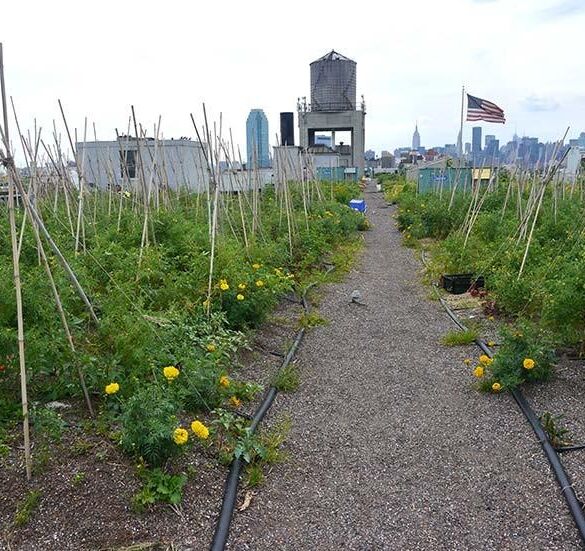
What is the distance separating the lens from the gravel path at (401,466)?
8.75 feet

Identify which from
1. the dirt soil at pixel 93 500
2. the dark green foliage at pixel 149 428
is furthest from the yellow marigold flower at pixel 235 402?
the dark green foliage at pixel 149 428

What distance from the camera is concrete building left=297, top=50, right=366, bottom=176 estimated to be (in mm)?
35125

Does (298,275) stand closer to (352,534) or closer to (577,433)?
(577,433)

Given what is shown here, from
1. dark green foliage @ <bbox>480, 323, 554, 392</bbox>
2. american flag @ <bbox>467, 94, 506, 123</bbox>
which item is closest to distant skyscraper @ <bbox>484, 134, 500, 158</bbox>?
american flag @ <bbox>467, 94, 506, 123</bbox>

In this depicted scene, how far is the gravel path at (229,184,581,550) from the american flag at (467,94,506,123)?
952cm

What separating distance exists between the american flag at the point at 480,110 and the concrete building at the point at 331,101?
22054mm

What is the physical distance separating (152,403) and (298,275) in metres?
5.60

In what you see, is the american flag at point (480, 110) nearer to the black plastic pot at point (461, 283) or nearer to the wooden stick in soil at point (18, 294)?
the black plastic pot at point (461, 283)

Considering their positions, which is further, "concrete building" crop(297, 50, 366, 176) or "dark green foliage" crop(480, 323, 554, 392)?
"concrete building" crop(297, 50, 366, 176)

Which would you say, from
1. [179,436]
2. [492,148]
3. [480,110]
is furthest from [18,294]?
[492,148]

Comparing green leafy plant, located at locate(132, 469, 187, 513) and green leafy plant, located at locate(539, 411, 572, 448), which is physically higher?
green leafy plant, located at locate(132, 469, 187, 513)

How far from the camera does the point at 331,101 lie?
35719 mm

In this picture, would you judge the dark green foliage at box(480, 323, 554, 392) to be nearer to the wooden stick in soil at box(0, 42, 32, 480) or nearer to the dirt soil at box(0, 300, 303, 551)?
the dirt soil at box(0, 300, 303, 551)

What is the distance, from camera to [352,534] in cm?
267
